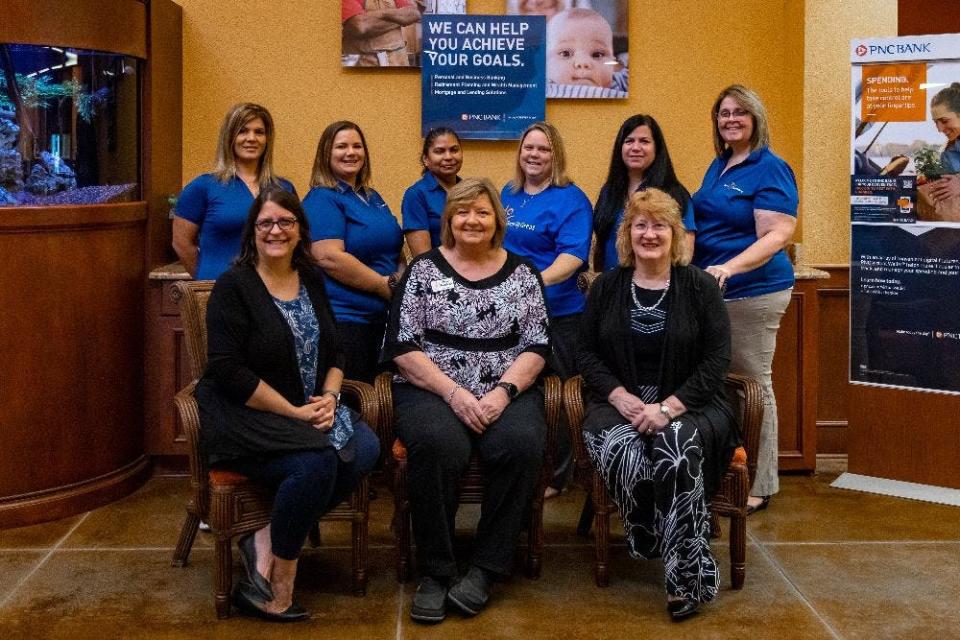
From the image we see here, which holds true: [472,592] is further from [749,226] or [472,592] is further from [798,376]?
[798,376]

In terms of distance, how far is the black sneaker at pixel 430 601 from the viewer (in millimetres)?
3314

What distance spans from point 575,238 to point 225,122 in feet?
4.48

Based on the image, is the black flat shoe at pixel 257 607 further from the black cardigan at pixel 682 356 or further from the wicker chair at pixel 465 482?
the black cardigan at pixel 682 356

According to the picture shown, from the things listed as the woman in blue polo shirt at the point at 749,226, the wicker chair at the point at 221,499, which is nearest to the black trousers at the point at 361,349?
the wicker chair at the point at 221,499

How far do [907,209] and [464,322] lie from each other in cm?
205

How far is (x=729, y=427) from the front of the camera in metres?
3.56

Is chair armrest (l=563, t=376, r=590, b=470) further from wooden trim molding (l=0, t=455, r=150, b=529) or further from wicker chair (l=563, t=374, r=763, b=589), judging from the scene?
wooden trim molding (l=0, t=455, r=150, b=529)

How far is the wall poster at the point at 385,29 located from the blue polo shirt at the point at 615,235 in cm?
146

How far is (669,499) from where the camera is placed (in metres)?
3.40

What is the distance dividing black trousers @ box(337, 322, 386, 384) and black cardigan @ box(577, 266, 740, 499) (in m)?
0.85

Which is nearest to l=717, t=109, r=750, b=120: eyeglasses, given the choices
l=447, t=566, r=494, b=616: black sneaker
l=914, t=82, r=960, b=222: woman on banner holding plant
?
l=914, t=82, r=960, b=222: woman on banner holding plant

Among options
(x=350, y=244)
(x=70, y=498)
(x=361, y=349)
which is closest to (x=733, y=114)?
(x=350, y=244)

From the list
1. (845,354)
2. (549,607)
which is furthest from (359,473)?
(845,354)

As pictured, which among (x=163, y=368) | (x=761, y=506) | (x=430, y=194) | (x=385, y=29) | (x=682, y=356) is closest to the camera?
(x=682, y=356)
